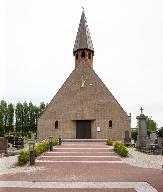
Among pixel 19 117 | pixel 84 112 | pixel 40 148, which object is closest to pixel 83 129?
pixel 84 112

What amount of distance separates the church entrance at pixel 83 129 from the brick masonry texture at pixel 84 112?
411 millimetres

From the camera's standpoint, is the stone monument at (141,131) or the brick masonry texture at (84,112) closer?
the stone monument at (141,131)

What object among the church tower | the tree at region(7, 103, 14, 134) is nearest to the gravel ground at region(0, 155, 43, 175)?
the church tower

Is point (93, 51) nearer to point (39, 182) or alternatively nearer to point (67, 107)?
point (67, 107)

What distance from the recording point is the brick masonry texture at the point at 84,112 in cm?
4288

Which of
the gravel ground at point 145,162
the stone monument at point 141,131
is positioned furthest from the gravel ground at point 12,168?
the stone monument at point 141,131

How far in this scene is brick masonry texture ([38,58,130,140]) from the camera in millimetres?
42875

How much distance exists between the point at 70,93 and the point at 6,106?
92.5ft

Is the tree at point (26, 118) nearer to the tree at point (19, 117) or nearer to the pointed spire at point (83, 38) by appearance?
the tree at point (19, 117)

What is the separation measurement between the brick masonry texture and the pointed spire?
6.69 meters

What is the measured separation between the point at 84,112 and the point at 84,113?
0.46 feet

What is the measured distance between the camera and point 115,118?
43.0 meters

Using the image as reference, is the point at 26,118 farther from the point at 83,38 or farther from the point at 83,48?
the point at 83,48

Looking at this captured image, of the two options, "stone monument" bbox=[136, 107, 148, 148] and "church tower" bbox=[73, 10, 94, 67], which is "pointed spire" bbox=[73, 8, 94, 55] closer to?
"church tower" bbox=[73, 10, 94, 67]
